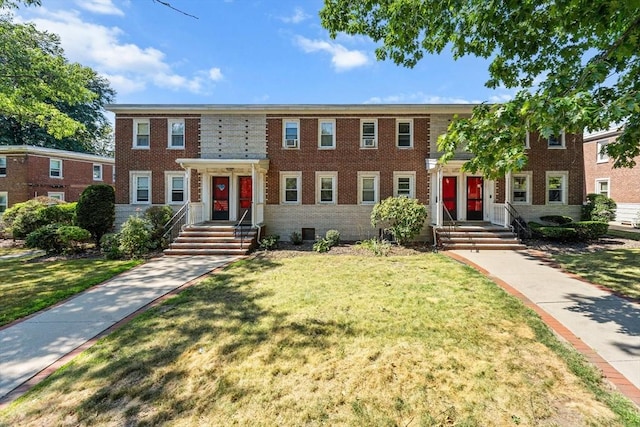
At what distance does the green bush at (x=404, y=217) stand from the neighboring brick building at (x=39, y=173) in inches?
994

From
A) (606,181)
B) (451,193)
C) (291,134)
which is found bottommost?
(451,193)

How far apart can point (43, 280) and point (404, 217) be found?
1149cm

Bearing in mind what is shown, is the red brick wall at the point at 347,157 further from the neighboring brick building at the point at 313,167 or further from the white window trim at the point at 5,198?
the white window trim at the point at 5,198

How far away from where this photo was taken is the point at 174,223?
40.6 ft

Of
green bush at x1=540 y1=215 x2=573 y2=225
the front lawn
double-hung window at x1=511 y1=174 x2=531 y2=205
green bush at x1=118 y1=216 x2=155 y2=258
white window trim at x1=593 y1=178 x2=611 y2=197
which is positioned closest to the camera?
the front lawn

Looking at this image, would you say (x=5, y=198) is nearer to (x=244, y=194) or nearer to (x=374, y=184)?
(x=244, y=194)

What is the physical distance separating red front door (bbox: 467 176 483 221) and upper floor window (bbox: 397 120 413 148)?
331 centimetres

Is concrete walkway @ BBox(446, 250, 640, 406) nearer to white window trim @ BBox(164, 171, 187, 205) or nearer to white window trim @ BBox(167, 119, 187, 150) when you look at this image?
white window trim @ BBox(164, 171, 187, 205)

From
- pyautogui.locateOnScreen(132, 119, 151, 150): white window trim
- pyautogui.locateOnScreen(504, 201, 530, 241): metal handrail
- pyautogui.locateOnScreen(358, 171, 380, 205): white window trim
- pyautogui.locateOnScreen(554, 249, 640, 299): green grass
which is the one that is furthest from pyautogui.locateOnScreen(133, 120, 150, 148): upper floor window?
pyautogui.locateOnScreen(554, 249, 640, 299): green grass

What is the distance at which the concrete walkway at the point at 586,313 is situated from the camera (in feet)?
11.4

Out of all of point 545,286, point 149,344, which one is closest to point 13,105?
point 149,344

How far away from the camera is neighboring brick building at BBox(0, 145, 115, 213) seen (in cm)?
2061

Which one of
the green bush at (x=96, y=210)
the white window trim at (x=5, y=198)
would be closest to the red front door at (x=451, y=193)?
the green bush at (x=96, y=210)

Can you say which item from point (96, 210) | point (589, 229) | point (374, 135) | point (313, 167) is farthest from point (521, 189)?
Answer: point (96, 210)
